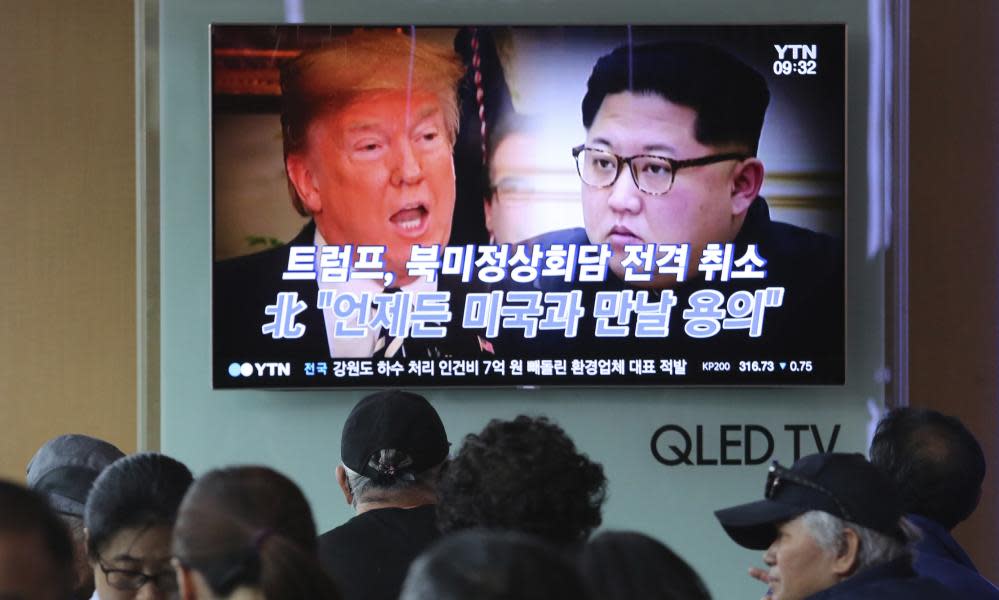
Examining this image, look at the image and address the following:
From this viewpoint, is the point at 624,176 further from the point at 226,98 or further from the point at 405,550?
the point at 405,550

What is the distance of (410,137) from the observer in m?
4.26

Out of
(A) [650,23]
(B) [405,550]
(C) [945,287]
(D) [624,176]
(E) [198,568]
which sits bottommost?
(B) [405,550]

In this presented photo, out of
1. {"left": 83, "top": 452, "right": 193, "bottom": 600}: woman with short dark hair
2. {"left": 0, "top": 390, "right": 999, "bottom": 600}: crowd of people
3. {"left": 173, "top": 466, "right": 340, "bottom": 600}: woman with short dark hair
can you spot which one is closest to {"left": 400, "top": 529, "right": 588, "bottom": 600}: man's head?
{"left": 0, "top": 390, "right": 999, "bottom": 600}: crowd of people

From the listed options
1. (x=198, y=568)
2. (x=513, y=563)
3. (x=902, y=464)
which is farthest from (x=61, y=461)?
(x=513, y=563)

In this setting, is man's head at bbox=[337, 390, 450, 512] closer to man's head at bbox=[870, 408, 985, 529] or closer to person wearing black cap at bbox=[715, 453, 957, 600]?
person wearing black cap at bbox=[715, 453, 957, 600]

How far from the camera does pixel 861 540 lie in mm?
2285

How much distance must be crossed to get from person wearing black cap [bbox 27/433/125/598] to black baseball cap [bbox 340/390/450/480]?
0.53 meters

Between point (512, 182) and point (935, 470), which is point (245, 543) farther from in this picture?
point (512, 182)

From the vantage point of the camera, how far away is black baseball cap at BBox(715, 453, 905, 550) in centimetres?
228

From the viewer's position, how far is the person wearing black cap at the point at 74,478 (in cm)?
254

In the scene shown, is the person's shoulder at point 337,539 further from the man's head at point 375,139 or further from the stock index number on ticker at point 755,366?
the stock index number on ticker at point 755,366

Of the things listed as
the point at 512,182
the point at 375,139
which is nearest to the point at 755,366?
the point at 512,182

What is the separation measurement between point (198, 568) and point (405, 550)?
1081 mm

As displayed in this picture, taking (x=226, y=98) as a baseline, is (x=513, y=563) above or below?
below
